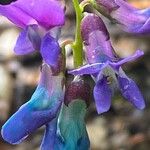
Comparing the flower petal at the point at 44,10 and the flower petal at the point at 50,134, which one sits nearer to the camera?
the flower petal at the point at 44,10

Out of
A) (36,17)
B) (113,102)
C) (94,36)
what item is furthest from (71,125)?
(113,102)

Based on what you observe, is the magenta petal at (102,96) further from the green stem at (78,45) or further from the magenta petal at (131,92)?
the green stem at (78,45)

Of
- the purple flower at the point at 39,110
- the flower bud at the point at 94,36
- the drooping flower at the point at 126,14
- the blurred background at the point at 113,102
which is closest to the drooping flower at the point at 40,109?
the purple flower at the point at 39,110

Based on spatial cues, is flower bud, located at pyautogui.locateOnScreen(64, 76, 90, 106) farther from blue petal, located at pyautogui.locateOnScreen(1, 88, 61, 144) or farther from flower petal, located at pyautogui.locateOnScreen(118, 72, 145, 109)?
flower petal, located at pyautogui.locateOnScreen(118, 72, 145, 109)

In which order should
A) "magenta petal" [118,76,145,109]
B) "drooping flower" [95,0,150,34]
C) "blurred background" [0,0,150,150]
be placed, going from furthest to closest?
"blurred background" [0,0,150,150]
"drooping flower" [95,0,150,34]
"magenta petal" [118,76,145,109]

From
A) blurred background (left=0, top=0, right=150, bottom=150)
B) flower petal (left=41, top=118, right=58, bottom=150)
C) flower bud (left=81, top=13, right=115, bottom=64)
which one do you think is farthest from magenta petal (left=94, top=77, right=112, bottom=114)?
blurred background (left=0, top=0, right=150, bottom=150)

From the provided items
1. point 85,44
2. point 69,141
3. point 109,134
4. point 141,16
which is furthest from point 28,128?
point 109,134

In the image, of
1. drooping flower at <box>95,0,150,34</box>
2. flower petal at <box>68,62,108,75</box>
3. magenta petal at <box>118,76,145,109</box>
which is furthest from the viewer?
drooping flower at <box>95,0,150,34</box>

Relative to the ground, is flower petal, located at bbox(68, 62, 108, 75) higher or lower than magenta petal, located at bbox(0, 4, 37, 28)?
lower
